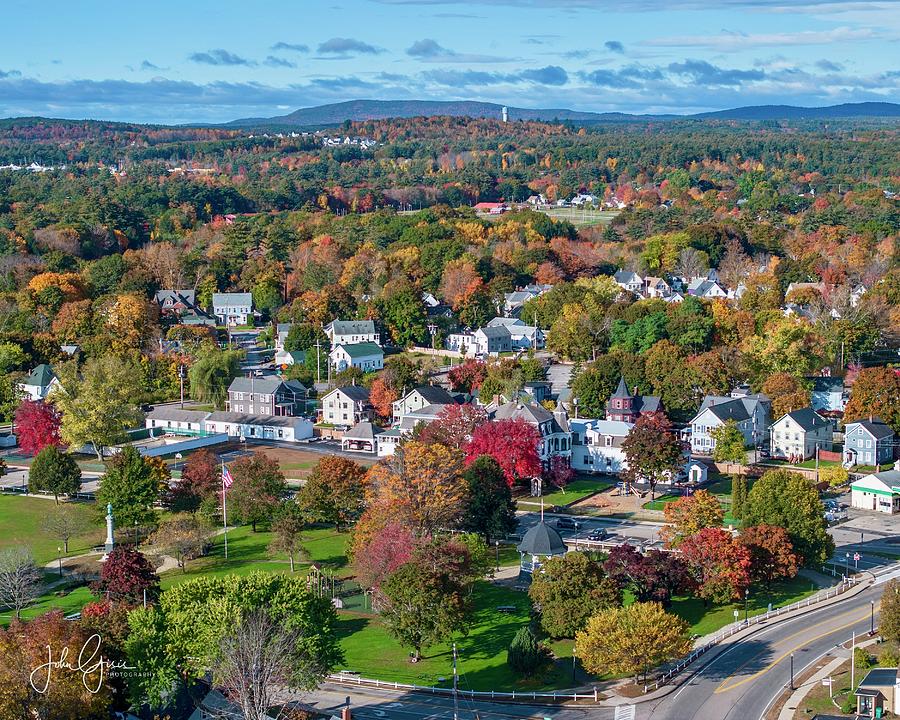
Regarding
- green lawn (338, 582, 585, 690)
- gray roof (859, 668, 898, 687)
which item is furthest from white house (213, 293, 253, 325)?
gray roof (859, 668, 898, 687)

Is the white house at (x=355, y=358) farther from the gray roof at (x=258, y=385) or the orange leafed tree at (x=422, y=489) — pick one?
the orange leafed tree at (x=422, y=489)

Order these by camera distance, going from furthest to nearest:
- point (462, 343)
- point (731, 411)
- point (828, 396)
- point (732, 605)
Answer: point (462, 343), point (828, 396), point (731, 411), point (732, 605)

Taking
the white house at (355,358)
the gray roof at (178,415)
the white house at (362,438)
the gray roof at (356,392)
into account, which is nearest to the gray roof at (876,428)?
the white house at (362,438)

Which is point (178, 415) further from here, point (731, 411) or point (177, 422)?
point (731, 411)

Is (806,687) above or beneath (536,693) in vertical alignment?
above

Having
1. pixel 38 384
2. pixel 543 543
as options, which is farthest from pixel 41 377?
pixel 543 543

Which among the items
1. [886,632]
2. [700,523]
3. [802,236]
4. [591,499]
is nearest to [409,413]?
[591,499]
